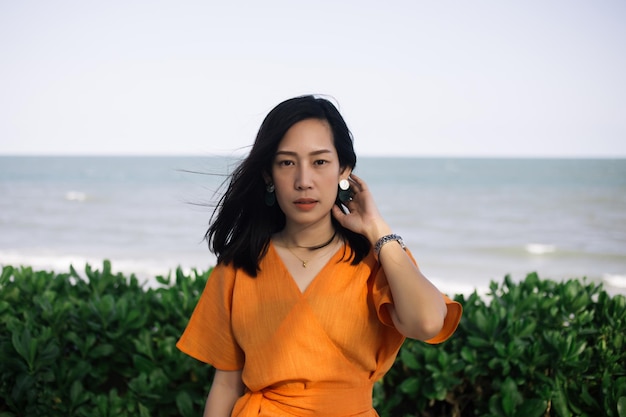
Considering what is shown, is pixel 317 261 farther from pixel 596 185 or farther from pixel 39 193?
pixel 596 185

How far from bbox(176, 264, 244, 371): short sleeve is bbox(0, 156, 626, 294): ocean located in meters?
0.40

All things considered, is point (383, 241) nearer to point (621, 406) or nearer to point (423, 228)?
point (621, 406)

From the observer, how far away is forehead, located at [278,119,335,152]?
209 centimetres

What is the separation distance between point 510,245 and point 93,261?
9.95 metres

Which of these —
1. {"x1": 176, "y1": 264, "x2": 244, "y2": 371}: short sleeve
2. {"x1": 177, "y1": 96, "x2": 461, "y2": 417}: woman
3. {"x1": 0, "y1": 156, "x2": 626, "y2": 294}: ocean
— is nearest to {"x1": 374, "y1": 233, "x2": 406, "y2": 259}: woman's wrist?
{"x1": 177, "y1": 96, "x2": 461, "y2": 417}: woman

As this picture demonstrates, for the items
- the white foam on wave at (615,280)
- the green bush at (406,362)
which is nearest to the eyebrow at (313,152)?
the green bush at (406,362)

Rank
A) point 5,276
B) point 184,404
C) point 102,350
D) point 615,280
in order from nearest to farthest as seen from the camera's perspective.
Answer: point 184,404 < point 102,350 < point 5,276 < point 615,280

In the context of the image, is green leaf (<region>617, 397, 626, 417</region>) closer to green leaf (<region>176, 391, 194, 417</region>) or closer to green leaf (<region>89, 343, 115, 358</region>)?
green leaf (<region>176, 391, 194, 417</region>)

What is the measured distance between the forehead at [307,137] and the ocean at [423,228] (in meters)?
0.49

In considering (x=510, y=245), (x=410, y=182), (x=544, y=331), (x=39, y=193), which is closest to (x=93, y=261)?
(x=510, y=245)

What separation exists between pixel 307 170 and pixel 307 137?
0.11 meters

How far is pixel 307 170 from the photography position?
6.82 ft

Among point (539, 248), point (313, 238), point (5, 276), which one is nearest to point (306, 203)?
point (313, 238)

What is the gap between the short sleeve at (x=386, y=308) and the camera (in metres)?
2.00
